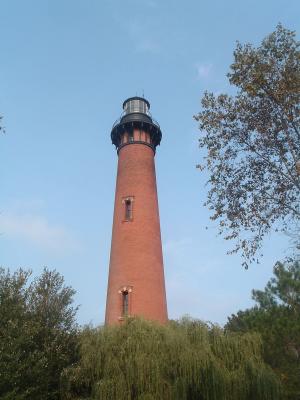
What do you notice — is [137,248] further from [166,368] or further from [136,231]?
[166,368]

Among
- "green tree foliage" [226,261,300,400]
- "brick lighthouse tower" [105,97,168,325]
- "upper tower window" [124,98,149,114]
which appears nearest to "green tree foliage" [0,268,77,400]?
"brick lighthouse tower" [105,97,168,325]

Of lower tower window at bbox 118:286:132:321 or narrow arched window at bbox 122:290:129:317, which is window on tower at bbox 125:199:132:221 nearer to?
lower tower window at bbox 118:286:132:321

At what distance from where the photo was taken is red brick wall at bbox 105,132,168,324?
78.9ft

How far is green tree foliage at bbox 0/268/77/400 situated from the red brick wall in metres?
5.74

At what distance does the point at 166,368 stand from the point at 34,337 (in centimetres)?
493

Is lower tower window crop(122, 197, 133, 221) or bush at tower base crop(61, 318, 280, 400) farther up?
lower tower window crop(122, 197, 133, 221)

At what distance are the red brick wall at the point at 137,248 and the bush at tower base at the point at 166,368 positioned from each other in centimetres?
453

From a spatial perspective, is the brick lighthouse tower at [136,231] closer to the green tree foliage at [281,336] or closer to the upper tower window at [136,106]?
the upper tower window at [136,106]

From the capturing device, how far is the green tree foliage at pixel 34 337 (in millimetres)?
14633

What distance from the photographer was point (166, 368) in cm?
1653

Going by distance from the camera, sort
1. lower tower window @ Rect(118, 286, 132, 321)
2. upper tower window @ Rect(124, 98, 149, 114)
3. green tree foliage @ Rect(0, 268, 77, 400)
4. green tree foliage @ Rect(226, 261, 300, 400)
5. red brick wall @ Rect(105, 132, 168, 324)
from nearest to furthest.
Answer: green tree foliage @ Rect(0, 268, 77, 400), green tree foliage @ Rect(226, 261, 300, 400), lower tower window @ Rect(118, 286, 132, 321), red brick wall @ Rect(105, 132, 168, 324), upper tower window @ Rect(124, 98, 149, 114)

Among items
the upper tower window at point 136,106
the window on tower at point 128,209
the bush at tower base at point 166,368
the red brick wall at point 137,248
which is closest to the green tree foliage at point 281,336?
the bush at tower base at point 166,368

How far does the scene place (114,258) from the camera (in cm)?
2548

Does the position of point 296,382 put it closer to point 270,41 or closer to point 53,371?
point 53,371
